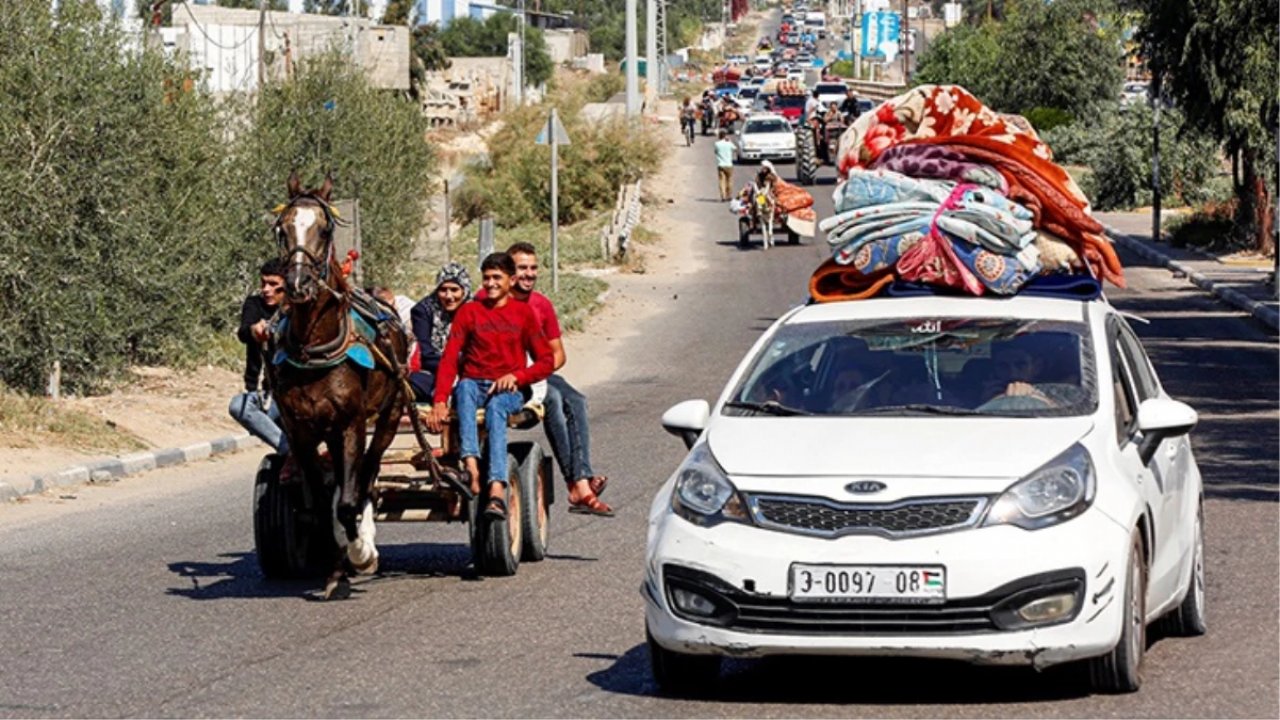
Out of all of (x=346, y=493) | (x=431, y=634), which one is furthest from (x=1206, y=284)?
(x=431, y=634)

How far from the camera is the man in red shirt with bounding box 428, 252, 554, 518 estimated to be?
12602 mm

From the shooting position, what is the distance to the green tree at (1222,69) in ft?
130

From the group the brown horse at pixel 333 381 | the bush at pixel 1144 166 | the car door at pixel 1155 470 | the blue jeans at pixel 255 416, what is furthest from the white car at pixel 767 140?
the car door at pixel 1155 470

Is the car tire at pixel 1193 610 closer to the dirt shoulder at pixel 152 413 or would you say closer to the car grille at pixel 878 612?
the car grille at pixel 878 612

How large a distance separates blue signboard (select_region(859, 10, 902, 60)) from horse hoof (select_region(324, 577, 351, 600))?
6230 inches

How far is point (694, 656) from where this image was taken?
9125 millimetres

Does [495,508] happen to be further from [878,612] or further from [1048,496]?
[1048,496]

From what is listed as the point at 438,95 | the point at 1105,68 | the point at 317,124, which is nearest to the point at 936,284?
the point at 317,124

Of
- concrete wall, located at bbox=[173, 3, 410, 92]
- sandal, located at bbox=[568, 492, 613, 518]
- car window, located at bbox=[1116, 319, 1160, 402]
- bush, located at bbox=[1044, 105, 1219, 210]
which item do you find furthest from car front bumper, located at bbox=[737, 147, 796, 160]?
car window, located at bbox=[1116, 319, 1160, 402]

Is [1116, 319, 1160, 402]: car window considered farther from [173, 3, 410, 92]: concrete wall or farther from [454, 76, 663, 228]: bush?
[454, 76, 663, 228]: bush

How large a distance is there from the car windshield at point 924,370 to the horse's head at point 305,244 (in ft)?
8.16

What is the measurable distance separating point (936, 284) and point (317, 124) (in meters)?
23.9

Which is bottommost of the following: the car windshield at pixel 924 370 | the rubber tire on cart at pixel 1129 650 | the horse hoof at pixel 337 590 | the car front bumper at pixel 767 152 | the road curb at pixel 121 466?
the car front bumper at pixel 767 152

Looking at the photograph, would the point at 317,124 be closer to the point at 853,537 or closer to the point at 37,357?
the point at 37,357
